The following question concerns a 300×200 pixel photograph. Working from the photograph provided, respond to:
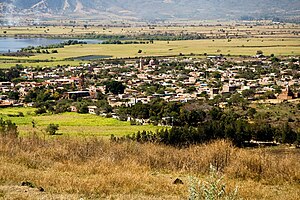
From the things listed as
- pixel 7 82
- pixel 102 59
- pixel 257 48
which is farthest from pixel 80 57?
pixel 257 48

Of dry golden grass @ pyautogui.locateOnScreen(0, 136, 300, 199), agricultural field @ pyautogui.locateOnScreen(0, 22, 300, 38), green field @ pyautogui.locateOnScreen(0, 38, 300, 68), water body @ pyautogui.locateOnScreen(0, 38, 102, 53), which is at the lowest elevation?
green field @ pyautogui.locateOnScreen(0, 38, 300, 68)

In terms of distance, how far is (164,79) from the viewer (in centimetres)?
3981

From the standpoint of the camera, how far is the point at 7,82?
36.5m

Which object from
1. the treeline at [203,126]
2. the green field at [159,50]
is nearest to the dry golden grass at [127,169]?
the treeline at [203,126]

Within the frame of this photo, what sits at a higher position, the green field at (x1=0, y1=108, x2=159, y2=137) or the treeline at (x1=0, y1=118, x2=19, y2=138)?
the treeline at (x1=0, y1=118, x2=19, y2=138)

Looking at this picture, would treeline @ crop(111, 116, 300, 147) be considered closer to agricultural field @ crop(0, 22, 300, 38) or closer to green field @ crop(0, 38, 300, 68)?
green field @ crop(0, 38, 300, 68)

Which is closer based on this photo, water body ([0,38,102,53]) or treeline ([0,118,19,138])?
treeline ([0,118,19,138])

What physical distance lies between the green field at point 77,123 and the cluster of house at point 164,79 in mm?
2480

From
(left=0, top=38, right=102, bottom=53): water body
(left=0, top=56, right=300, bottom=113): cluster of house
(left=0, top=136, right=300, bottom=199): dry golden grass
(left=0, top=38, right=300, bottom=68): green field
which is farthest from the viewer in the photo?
(left=0, top=38, right=102, bottom=53): water body

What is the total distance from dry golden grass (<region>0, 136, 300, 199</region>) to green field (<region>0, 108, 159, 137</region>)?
9953 millimetres

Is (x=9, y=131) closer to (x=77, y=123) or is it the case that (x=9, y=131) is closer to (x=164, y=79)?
(x=77, y=123)

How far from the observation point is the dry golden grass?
611 cm

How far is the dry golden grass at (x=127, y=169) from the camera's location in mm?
6113

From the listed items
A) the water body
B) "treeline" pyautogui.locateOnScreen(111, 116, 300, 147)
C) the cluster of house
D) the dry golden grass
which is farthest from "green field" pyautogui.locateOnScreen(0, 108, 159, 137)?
the water body
